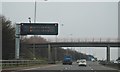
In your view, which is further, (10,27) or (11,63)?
(10,27)

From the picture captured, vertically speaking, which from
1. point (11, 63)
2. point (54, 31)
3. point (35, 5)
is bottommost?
point (11, 63)

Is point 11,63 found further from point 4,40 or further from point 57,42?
A: point 57,42

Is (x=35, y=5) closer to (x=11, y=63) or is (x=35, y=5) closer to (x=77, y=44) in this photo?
(x=11, y=63)

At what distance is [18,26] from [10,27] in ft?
86.7

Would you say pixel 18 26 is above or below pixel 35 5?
below

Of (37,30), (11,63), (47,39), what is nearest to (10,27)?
(47,39)

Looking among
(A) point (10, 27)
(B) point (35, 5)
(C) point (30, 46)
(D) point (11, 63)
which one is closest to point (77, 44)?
(C) point (30, 46)

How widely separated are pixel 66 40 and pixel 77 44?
3840 mm

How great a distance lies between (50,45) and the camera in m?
111

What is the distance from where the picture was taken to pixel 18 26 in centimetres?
6147

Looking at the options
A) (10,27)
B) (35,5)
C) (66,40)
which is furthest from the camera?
(66,40)

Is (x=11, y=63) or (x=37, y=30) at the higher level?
(x=37, y=30)

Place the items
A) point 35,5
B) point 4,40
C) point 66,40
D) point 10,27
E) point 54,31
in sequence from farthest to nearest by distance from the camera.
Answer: point 66,40 < point 10,27 < point 4,40 < point 35,5 < point 54,31

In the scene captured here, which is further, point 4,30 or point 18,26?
point 4,30
